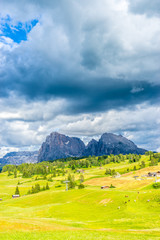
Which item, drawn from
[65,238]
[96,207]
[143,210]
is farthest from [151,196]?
[65,238]

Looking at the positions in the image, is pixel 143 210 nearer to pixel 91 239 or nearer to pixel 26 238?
pixel 91 239

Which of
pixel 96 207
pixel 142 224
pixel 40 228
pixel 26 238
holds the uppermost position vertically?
pixel 26 238

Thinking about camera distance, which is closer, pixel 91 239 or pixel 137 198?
pixel 91 239

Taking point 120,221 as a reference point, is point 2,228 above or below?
above

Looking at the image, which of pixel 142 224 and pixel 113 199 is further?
pixel 113 199

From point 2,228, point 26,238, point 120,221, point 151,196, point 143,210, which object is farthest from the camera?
point 151,196

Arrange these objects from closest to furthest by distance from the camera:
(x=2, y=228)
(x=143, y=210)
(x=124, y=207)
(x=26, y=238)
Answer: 1. (x=26, y=238)
2. (x=2, y=228)
3. (x=143, y=210)
4. (x=124, y=207)

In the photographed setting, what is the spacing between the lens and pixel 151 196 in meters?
80.7

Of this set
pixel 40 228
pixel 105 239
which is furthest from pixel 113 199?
pixel 105 239

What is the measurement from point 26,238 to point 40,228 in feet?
35.0

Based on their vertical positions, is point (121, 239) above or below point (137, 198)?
above

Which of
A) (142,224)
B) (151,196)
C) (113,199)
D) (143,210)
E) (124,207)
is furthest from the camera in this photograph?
(113,199)

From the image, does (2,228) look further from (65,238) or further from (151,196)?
(151,196)

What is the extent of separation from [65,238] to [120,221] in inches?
1217
